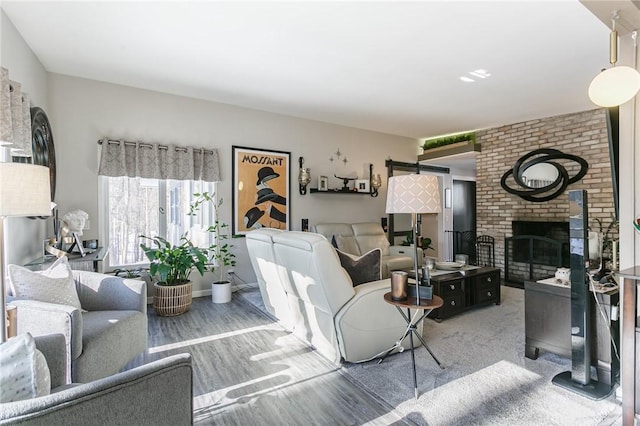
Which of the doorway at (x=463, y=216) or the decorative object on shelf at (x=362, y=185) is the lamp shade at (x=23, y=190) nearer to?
the decorative object on shelf at (x=362, y=185)

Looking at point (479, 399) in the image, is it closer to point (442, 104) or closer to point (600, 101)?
point (600, 101)

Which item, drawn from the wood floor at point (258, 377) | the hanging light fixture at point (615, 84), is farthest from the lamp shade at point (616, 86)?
the wood floor at point (258, 377)

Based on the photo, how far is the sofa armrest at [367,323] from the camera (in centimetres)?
236

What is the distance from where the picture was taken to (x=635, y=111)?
197 cm

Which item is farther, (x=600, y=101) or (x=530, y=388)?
(x=530, y=388)

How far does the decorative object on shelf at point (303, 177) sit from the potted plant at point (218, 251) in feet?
4.38

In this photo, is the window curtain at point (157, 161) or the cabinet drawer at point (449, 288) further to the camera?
the window curtain at point (157, 161)

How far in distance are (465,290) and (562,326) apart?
125 centimetres

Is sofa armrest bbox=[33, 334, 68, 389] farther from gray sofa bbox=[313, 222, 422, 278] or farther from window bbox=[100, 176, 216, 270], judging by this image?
gray sofa bbox=[313, 222, 422, 278]

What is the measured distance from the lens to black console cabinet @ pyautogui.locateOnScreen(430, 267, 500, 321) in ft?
11.5

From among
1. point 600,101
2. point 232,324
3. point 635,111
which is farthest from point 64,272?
point 635,111

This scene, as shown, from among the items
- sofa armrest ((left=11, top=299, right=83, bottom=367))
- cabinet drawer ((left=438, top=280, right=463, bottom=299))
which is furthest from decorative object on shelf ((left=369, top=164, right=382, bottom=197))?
sofa armrest ((left=11, top=299, right=83, bottom=367))

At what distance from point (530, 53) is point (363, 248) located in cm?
326

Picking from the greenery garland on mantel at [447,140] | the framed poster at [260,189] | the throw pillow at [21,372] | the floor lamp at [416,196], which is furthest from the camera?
the greenery garland on mantel at [447,140]
